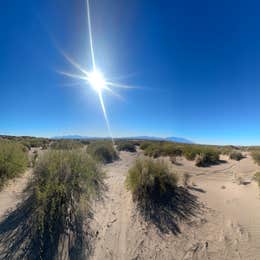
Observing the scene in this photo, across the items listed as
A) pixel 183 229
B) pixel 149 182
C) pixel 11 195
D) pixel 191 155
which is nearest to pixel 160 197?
pixel 149 182

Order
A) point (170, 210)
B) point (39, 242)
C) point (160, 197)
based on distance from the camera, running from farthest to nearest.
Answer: point (160, 197) → point (170, 210) → point (39, 242)

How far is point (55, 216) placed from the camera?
4.50 meters

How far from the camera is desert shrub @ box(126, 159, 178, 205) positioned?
628 centimetres

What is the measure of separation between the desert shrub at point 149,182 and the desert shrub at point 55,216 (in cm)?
149

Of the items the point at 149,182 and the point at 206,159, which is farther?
the point at 206,159

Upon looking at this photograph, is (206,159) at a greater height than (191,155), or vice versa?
(191,155)

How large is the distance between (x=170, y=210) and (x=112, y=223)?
1779mm

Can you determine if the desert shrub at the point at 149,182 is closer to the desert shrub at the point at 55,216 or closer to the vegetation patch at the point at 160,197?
the vegetation patch at the point at 160,197

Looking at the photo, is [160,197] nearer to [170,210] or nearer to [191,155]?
[170,210]

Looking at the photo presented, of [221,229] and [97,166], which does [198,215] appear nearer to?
[221,229]

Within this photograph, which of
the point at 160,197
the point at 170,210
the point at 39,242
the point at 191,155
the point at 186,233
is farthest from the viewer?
the point at 191,155

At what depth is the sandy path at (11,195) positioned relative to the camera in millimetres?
5741

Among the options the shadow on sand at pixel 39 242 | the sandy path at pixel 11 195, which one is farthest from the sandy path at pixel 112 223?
the sandy path at pixel 11 195

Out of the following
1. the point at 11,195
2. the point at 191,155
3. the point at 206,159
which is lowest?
the point at 11,195
